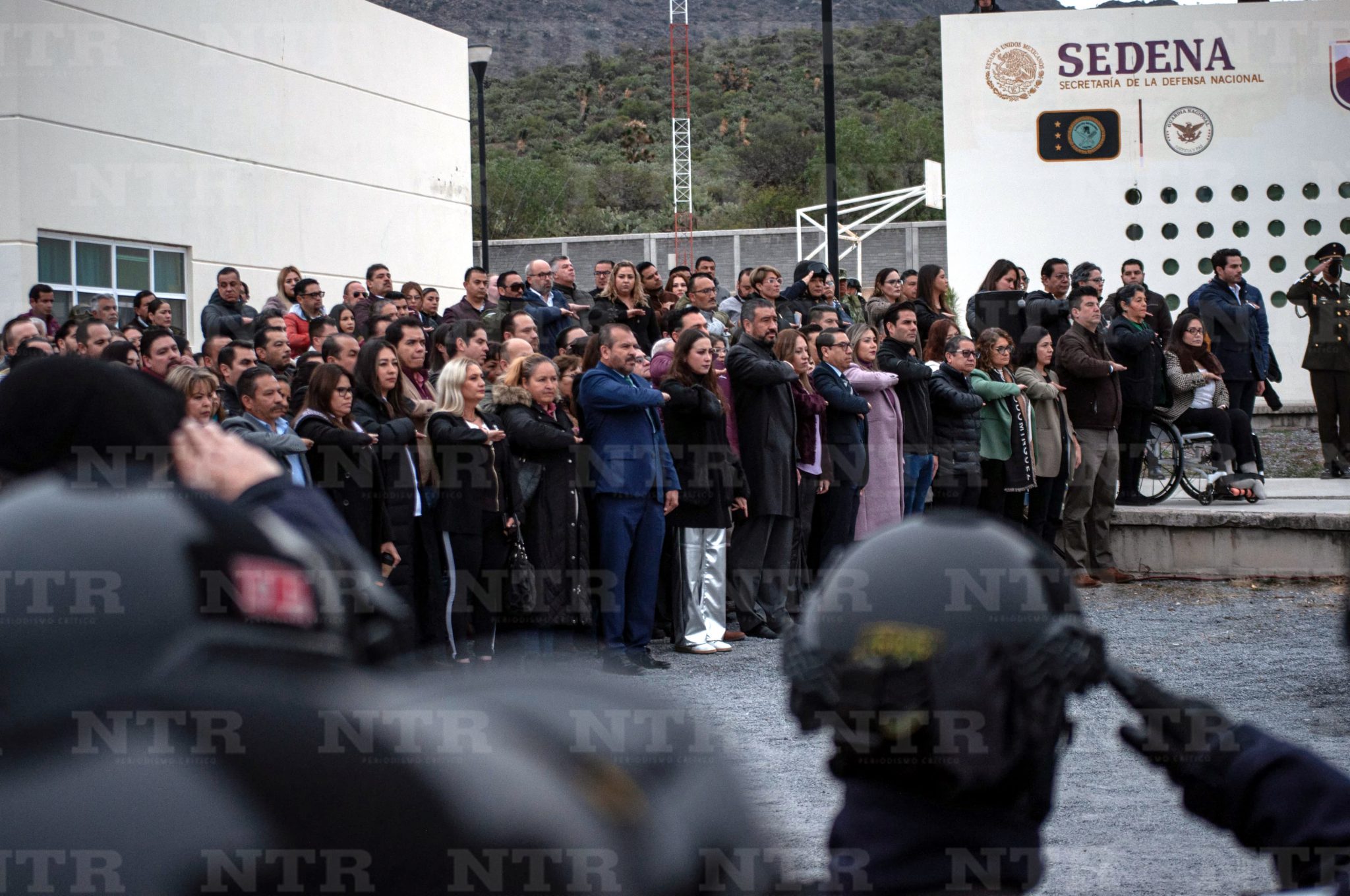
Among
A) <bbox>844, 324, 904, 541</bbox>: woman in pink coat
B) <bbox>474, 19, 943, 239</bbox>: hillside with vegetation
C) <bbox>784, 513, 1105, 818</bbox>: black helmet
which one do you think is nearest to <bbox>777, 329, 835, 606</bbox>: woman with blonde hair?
<bbox>844, 324, 904, 541</bbox>: woman in pink coat

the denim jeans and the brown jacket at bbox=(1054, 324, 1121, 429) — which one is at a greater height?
the brown jacket at bbox=(1054, 324, 1121, 429)

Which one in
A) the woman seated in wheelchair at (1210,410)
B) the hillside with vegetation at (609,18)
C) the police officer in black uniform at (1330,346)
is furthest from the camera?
the hillside with vegetation at (609,18)

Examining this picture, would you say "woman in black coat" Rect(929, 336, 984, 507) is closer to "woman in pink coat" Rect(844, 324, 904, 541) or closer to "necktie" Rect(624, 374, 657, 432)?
"woman in pink coat" Rect(844, 324, 904, 541)

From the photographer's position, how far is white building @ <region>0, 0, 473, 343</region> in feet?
48.8

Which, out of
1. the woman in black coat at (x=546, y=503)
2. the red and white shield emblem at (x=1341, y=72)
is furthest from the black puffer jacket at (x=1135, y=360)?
the red and white shield emblem at (x=1341, y=72)

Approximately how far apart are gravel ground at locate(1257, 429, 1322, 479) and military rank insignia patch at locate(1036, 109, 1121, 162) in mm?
5670

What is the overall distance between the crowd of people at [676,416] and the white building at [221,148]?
3451 mm

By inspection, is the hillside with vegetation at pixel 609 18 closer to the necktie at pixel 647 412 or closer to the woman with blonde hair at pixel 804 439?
the woman with blonde hair at pixel 804 439

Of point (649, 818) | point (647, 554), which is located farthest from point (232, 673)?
point (647, 554)

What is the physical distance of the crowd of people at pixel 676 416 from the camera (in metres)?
8.44

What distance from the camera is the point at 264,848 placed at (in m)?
0.73

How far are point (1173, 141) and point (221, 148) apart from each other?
13589mm

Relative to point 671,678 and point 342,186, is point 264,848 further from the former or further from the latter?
point 342,186

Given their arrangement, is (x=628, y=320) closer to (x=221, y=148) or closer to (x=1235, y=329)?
(x=1235, y=329)
